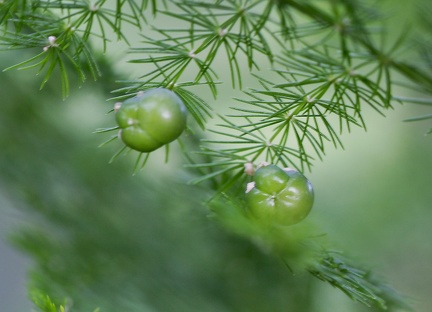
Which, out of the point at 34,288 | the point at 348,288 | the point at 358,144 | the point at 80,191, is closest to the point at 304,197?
the point at 348,288

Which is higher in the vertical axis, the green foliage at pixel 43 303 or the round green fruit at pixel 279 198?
the round green fruit at pixel 279 198

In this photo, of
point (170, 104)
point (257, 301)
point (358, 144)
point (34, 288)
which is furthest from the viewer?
point (358, 144)

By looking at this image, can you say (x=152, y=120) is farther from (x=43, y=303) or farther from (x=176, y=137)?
(x=43, y=303)

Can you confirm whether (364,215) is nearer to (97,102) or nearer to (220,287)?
(220,287)

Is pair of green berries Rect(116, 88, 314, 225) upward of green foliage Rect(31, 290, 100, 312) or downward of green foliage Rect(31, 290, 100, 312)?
upward

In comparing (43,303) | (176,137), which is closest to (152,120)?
(176,137)
